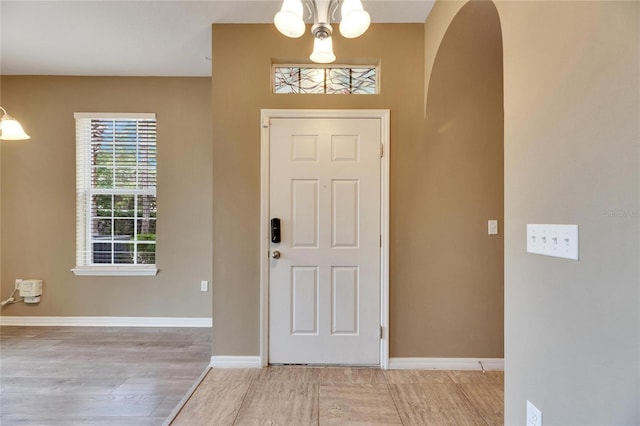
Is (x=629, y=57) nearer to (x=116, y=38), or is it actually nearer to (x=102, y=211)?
(x=116, y=38)

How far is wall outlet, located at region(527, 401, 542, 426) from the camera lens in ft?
3.85

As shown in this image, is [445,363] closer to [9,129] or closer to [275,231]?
[275,231]

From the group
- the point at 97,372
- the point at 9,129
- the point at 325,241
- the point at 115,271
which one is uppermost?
the point at 9,129

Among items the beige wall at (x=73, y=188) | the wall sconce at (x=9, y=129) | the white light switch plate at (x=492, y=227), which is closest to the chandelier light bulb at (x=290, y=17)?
the white light switch plate at (x=492, y=227)

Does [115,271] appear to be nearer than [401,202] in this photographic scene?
No

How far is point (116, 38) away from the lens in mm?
2562

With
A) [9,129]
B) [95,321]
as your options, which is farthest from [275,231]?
[95,321]

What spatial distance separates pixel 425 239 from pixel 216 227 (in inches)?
67.1

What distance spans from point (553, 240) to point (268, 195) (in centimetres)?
185

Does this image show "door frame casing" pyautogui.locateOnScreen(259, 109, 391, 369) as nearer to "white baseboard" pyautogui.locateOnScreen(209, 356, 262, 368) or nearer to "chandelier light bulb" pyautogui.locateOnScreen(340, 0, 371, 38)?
"white baseboard" pyautogui.locateOnScreen(209, 356, 262, 368)

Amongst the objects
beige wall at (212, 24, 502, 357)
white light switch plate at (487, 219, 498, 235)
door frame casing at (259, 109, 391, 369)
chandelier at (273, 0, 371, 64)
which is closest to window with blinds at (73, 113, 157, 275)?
beige wall at (212, 24, 502, 357)

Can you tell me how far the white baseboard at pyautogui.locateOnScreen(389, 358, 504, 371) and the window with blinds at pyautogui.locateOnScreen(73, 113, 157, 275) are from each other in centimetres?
274

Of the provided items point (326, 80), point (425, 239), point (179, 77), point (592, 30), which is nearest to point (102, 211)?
point (179, 77)

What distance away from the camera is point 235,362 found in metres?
2.39
